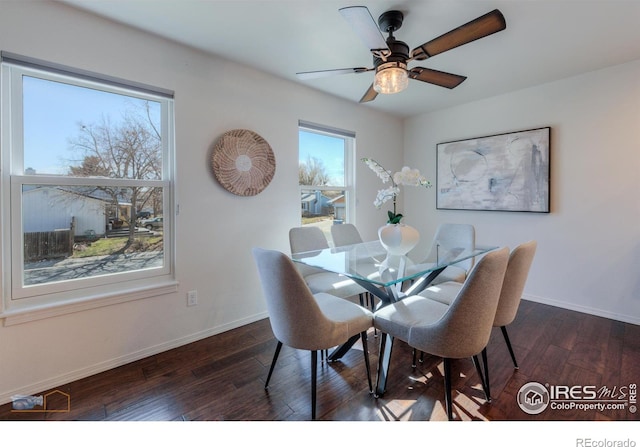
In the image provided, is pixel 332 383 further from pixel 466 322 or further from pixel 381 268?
pixel 466 322

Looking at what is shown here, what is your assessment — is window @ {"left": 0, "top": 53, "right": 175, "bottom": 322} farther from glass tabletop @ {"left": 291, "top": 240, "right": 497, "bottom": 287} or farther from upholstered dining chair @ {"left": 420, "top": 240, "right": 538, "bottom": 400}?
upholstered dining chair @ {"left": 420, "top": 240, "right": 538, "bottom": 400}

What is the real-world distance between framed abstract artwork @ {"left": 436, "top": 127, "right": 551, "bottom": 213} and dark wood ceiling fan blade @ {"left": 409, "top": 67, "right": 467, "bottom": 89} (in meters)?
1.74

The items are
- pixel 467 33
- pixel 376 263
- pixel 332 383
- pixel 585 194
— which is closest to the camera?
pixel 467 33

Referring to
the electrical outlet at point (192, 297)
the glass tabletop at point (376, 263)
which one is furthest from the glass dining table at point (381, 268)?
the electrical outlet at point (192, 297)

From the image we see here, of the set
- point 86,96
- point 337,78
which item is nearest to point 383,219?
point 337,78

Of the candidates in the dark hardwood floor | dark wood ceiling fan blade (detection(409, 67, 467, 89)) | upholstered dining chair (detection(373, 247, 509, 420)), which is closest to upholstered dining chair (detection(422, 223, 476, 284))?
the dark hardwood floor

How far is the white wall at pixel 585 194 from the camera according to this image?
8.86 feet

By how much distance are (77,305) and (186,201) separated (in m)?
0.99

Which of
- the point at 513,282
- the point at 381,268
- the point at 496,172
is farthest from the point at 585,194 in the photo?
the point at 381,268

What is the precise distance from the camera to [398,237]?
2188 millimetres

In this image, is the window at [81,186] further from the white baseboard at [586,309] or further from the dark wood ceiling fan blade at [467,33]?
the white baseboard at [586,309]

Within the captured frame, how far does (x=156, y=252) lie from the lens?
2328mm

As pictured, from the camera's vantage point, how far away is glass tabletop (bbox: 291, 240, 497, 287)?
5.60ft

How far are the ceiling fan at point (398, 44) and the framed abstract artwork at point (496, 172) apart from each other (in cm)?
175
